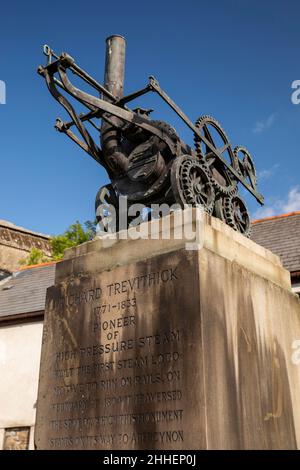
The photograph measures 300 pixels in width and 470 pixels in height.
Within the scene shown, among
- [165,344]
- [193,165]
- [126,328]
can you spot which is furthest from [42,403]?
[193,165]

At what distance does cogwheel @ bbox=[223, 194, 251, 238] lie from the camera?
561 centimetres

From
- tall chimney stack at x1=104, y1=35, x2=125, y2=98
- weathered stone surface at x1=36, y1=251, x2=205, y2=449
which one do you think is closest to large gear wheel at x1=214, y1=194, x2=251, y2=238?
weathered stone surface at x1=36, y1=251, x2=205, y2=449

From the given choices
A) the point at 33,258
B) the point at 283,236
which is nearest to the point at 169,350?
the point at 283,236

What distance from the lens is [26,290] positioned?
68.5 ft

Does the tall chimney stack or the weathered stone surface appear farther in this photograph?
the tall chimney stack

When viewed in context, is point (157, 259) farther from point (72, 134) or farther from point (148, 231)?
point (72, 134)

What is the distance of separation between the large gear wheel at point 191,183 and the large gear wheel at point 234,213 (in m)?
0.30

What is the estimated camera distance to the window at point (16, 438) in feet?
Answer: 53.9

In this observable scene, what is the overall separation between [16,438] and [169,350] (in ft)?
48.8

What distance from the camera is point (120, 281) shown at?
4430 mm

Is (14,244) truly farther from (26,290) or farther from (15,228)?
(26,290)

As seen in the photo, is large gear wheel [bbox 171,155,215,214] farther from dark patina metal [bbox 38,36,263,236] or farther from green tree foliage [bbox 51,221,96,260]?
green tree foliage [bbox 51,221,96,260]

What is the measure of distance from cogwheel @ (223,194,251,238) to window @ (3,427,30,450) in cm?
1340

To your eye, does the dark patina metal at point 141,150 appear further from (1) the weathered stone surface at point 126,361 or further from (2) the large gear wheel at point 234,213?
(1) the weathered stone surface at point 126,361
